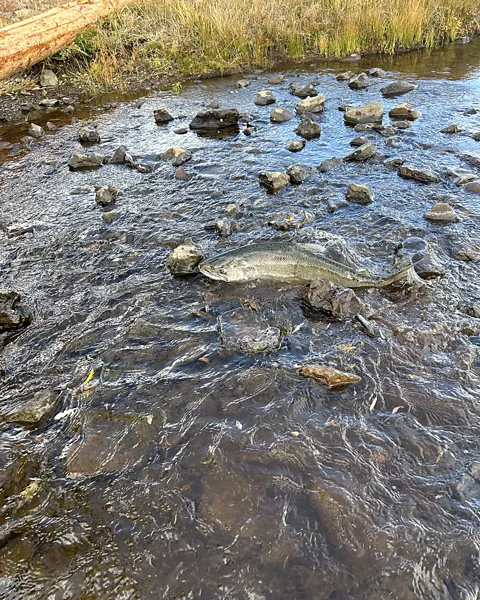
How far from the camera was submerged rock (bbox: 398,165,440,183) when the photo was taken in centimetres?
644

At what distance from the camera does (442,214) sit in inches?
216

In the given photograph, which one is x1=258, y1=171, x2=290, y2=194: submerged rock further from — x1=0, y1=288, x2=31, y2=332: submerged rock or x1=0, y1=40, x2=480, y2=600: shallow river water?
x1=0, y1=288, x2=31, y2=332: submerged rock

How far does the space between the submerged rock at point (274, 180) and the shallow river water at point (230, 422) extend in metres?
0.25

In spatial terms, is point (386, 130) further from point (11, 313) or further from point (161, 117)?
point (11, 313)

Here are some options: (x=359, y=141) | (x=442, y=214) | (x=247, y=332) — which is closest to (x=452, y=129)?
(x=359, y=141)

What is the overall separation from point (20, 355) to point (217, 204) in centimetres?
345

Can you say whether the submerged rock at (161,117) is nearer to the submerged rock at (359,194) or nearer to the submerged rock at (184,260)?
the submerged rock at (359,194)

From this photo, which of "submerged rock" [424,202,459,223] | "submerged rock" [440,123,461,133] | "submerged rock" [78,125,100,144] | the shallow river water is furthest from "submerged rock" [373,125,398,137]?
"submerged rock" [78,125,100,144]

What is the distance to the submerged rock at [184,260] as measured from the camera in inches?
188

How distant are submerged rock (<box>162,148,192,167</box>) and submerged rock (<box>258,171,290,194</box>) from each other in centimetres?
164

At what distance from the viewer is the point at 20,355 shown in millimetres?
3941

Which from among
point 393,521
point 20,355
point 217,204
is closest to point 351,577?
point 393,521

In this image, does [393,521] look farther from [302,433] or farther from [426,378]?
[426,378]

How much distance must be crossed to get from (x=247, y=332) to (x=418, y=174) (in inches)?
169
